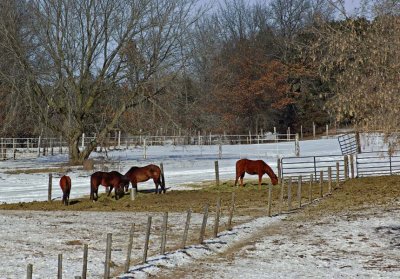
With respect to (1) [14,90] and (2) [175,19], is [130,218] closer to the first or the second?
(1) [14,90]

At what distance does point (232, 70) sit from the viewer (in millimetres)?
71125

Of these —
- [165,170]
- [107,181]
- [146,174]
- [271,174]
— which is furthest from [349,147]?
[107,181]

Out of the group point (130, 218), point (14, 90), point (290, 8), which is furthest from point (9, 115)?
point (290, 8)

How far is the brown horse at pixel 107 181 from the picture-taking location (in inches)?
957

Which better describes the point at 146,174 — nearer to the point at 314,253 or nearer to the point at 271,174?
the point at 271,174

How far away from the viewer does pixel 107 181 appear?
81.2 feet

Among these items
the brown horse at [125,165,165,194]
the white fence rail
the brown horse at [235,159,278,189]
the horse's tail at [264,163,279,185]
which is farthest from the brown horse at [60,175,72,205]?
the white fence rail

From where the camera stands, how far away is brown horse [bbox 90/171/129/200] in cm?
2430

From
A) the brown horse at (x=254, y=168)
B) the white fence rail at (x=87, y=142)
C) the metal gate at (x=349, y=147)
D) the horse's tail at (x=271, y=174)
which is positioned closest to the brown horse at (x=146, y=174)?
the brown horse at (x=254, y=168)

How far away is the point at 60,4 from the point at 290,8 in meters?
44.6

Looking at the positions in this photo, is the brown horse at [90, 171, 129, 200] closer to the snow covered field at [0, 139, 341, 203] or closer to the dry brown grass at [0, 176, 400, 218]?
the dry brown grass at [0, 176, 400, 218]

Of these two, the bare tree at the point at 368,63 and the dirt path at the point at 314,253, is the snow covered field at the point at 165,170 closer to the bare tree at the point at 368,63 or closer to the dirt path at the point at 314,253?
the dirt path at the point at 314,253

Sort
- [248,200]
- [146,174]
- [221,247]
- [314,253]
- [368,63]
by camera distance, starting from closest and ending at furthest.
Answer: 1. [314,253]
2. [221,247]
3. [368,63]
4. [248,200]
5. [146,174]

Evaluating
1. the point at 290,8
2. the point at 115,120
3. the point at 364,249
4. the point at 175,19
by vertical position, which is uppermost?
the point at 290,8
